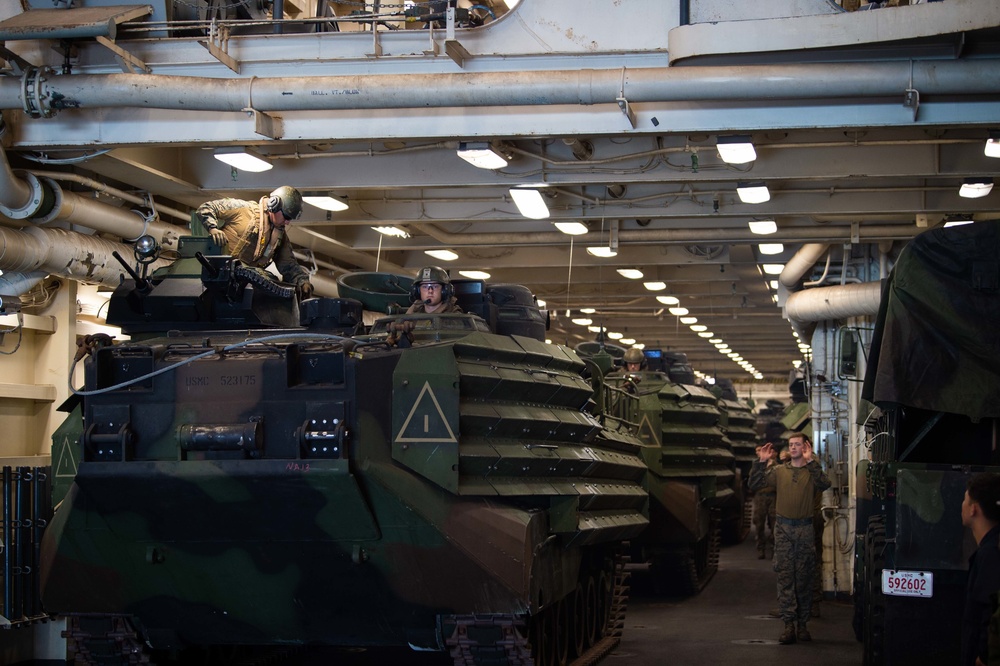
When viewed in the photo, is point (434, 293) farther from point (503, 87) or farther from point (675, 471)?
point (675, 471)

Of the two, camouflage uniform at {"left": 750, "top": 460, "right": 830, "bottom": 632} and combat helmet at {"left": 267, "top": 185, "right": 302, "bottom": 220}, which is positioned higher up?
combat helmet at {"left": 267, "top": 185, "right": 302, "bottom": 220}

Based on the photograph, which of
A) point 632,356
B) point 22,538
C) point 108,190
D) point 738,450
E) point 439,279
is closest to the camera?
point 439,279

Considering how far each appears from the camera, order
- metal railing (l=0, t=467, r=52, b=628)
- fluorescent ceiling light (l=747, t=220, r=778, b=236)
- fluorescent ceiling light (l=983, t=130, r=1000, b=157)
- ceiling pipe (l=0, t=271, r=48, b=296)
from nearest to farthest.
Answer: metal railing (l=0, t=467, r=52, b=628) → fluorescent ceiling light (l=983, t=130, r=1000, b=157) → ceiling pipe (l=0, t=271, r=48, b=296) → fluorescent ceiling light (l=747, t=220, r=778, b=236)

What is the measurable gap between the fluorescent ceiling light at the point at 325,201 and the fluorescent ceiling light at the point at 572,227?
252 cm

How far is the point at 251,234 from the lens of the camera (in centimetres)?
989

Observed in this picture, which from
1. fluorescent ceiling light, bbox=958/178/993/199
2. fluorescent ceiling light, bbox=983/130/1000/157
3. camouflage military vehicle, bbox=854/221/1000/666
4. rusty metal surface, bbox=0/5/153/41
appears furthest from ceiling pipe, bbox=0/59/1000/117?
fluorescent ceiling light, bbox=958/178/993/199

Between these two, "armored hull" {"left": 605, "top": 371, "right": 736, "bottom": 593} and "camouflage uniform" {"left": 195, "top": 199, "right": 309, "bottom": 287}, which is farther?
"armored hull" {"left": 605, "top": 371, "right": 736, "bottom": 593}

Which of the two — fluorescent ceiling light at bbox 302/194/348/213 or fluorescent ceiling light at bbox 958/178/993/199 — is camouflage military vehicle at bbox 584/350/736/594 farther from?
fluorescent ceiling light at bbox 958/178/993/199

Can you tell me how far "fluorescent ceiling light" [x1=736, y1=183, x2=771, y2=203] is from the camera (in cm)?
1305

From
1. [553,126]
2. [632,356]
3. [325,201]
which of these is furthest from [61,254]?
[632,356]

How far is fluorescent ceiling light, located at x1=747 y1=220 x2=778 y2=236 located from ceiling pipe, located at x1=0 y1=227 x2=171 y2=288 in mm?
6936

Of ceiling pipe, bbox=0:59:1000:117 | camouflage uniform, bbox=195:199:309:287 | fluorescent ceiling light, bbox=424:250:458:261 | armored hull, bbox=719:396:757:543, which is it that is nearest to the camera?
camouflage uniform, bbox=195:199:309:287

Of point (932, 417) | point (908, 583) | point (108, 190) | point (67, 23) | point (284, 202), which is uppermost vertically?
point (67, 23)

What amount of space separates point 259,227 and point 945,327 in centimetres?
500
